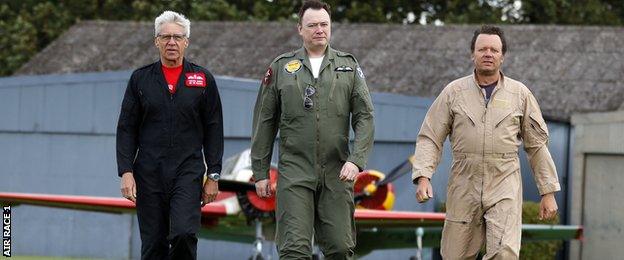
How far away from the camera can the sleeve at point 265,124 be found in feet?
27.9

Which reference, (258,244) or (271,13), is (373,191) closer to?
(258,244)

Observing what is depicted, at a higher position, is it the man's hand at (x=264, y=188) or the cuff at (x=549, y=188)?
the cuff at (x=549, y=188)

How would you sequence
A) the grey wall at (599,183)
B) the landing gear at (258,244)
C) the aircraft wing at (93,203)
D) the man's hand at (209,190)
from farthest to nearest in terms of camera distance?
the grey wall at (599,183) < the aircraft wing at (93,203) < the landing gear at (258,244) < the man's hand at (209,190)

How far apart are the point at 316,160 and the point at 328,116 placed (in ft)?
0.84

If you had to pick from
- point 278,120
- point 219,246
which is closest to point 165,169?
point 278,120

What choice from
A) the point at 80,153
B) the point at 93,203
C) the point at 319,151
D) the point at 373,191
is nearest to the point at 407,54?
the point at 80,153

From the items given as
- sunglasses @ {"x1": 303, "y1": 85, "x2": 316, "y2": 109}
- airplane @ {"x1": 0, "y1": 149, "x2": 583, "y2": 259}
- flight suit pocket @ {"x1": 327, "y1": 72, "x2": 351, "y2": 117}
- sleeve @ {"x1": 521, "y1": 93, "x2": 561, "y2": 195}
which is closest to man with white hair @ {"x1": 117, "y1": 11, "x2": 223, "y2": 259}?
sunglasses @ {"x1": 303, "y1": 85, "x2": 316, "y2": 109}

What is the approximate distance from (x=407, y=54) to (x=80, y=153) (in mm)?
7049

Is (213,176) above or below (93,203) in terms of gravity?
above

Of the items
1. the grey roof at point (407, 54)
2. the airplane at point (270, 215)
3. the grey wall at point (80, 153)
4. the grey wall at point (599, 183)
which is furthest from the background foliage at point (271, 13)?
the airplane at point (270, 215)

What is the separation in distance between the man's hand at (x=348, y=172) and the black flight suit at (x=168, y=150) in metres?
0.78

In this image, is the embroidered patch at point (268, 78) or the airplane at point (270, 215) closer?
the embroidered patch at point (268, 78)

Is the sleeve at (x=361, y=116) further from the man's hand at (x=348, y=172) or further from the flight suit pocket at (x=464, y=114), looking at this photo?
the flight suit pocket at (x=464, y=114)

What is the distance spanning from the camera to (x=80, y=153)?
2491 cm
